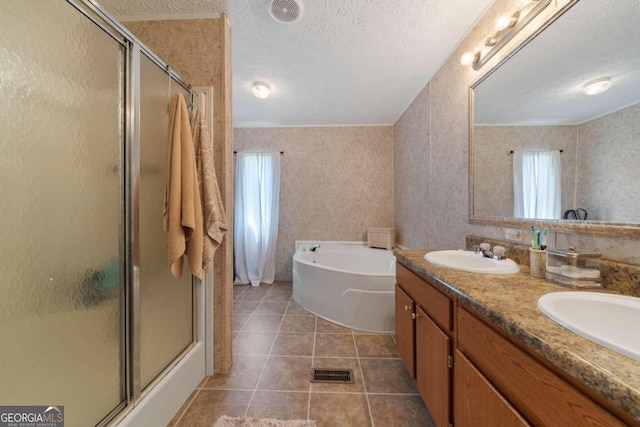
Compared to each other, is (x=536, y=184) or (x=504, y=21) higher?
(x=504, y=21)

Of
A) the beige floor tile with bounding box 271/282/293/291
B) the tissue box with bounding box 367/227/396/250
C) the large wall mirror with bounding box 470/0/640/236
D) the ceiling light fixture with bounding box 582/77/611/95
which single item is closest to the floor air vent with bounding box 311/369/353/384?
the large wall mirror with bounding box 470/0/640/236

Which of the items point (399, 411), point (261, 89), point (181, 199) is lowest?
point (399, 411)

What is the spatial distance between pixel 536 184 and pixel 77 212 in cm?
207

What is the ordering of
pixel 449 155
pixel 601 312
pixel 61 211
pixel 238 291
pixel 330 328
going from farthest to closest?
pixel 238 291, pixel 330 328, pixel 449 155, pixel 61 211, pixel 601 312

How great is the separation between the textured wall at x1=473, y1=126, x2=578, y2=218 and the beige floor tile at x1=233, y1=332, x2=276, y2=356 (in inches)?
74.6

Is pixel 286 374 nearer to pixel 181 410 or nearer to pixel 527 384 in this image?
pixel 181 410

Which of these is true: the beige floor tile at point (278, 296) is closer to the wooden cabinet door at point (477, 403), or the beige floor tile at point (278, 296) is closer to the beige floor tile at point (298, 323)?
the beige floor tile at point (298, 323)

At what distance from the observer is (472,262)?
50.2 inches

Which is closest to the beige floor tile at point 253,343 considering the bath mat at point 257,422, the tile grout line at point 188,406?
the tile grout line at point 188,406

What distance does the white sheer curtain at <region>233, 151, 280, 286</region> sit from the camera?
10.8ft

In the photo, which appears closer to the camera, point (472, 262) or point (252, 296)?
point (472, 262)

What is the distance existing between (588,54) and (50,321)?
231 centimetres

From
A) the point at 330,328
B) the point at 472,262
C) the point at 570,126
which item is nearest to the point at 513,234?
the point at 472,262

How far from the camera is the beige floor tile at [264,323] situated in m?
2.09
